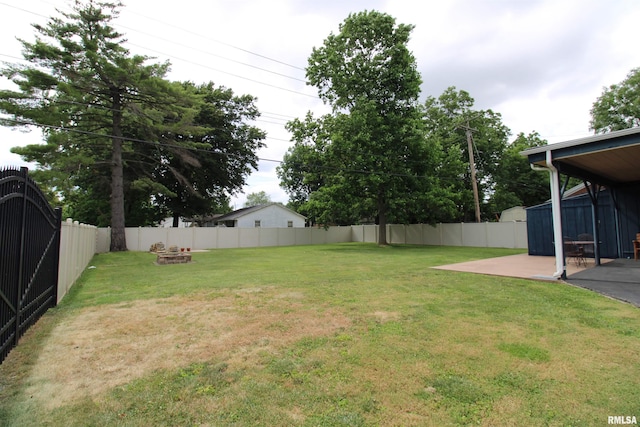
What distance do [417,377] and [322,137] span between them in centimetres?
1800

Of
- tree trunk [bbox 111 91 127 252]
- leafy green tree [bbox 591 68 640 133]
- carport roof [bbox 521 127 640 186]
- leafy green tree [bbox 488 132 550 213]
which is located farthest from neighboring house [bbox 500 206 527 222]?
tree trunk [bbox 111 91 127 252]

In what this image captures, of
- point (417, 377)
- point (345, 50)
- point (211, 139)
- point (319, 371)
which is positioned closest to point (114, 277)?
point (319, 371)

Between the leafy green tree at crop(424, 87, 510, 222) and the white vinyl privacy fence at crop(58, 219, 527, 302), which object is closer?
the white vinyl privacy fence at crop(58, 219, 527, 302)

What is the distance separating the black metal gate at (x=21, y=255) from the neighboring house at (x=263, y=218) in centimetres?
2817

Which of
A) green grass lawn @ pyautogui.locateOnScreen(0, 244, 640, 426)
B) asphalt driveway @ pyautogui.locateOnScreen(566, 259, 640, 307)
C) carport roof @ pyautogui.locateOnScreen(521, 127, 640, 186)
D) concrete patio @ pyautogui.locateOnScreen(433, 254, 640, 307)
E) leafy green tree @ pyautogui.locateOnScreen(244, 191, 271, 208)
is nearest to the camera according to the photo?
green grass lawn @ pyautogui.locateOnScreen(0, 244, 640, 426)

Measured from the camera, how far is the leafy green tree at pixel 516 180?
29.9 metres

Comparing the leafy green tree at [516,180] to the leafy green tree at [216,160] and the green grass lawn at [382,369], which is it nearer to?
the leafy green tree at [216,160]

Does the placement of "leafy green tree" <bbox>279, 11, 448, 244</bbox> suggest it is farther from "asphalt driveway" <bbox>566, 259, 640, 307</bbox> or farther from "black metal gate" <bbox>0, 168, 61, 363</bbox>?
"black metal gate" <bbox>0, 168, 61, 363</bbox>

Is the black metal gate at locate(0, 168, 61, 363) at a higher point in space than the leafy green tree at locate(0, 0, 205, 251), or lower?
lower

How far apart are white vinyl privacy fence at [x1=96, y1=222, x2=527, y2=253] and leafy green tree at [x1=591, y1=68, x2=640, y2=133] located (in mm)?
13928

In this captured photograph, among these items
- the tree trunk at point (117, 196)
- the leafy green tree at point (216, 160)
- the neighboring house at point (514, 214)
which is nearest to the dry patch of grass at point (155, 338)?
the tree trunk at point (117, 196)

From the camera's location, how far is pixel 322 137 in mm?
19703

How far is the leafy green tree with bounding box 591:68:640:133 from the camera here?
77.9 feet

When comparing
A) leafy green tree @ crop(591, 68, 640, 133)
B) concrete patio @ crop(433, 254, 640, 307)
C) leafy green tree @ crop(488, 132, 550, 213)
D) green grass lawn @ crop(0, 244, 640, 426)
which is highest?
leafy green tree @ crop(591, 68, 640, 133)
